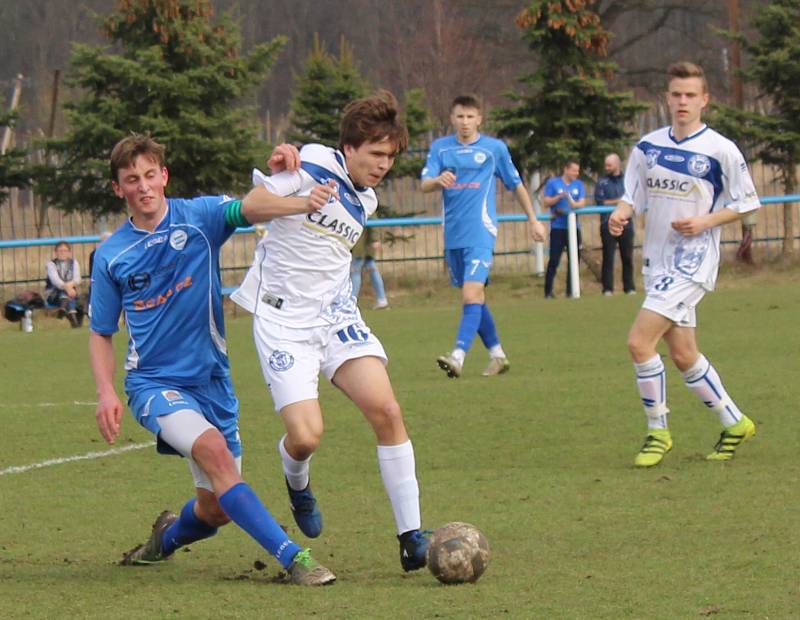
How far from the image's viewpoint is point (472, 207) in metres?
12.2

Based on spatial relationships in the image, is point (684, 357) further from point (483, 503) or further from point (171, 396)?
point (171, 396)

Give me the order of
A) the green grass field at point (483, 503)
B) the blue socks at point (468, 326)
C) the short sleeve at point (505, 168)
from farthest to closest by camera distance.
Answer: the short sleeve at point (505, 168) → the blue socks at point (468, 326) → the green grass field at point (483, 503)

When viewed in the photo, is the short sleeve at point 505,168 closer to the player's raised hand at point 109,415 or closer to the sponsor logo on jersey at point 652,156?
the sponsor logo on jersey at point 652,156

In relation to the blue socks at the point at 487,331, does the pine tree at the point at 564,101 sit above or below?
above

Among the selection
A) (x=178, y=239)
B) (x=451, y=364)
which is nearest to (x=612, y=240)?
(x=451, y=364)

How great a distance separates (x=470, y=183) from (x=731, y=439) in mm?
4724

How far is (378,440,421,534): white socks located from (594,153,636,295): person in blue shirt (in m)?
15.1

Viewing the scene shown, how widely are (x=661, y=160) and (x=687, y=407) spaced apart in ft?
7.78

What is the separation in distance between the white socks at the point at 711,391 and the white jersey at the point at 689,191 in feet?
1.48

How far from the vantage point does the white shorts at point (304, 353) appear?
5805mm

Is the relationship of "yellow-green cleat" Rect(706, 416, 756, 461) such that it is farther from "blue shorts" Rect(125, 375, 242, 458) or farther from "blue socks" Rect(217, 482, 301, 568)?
"blue socks" Rect(217, 482, 301, 568)

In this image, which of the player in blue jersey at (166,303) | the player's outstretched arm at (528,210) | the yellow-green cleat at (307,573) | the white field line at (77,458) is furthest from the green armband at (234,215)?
the player's outstretched arm at (528,210)

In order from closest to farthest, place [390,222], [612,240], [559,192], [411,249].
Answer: [559,192], [612,240], [390,222], [411,249]

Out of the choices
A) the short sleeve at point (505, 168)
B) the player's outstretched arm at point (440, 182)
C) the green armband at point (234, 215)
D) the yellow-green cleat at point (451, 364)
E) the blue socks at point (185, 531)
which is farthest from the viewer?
the short sleeve at point (505, 168)
